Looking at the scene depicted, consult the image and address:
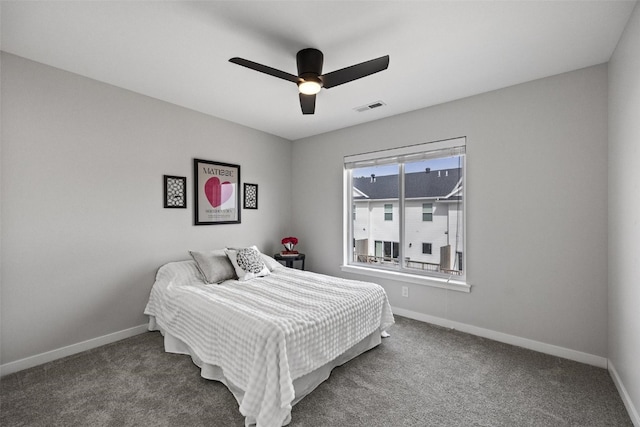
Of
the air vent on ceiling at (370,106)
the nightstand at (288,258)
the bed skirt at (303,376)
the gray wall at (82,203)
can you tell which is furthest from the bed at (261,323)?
the air vent on ceiling at (370,106)

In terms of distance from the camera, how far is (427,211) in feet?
11.6

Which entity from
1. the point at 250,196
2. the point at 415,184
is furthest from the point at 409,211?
the point at 250,196

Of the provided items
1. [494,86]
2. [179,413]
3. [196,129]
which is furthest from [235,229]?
[494,86]

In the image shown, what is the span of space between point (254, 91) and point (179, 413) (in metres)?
2.79

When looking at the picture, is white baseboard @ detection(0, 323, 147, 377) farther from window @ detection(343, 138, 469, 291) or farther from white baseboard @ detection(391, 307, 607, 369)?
white baseboard @ detection(391, 307, 607, 369)

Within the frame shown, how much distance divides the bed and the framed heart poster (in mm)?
627

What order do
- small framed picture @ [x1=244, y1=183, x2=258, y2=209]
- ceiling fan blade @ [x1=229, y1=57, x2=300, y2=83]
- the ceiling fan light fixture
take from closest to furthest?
1. ceiling fan blade @ [x1=229, y1=57, x2=300, y2=83]
2. the ceiling fan light fixture
3. small framed picture @ [x1=244, y1=183, x2=258, y2=209]

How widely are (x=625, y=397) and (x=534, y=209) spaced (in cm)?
150

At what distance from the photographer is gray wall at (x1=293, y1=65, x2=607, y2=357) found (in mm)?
2461

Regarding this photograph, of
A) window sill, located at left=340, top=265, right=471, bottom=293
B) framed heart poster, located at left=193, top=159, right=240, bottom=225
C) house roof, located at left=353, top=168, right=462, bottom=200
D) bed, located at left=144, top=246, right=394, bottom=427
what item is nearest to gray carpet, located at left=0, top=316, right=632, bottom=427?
bed, located at left=144, top=246, right=394, bottom=427

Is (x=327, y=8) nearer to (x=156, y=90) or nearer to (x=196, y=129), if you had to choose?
(x=156, y=90)

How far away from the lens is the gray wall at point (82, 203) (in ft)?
7.70

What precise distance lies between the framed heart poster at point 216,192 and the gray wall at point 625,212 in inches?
150

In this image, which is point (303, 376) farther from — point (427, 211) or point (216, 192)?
point (216, 192)
